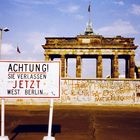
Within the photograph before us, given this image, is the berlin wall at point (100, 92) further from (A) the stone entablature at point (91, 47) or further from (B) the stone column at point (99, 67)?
(B) the stone column at point (99, 67)

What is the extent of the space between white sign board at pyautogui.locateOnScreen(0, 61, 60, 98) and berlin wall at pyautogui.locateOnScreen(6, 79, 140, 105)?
20717mm

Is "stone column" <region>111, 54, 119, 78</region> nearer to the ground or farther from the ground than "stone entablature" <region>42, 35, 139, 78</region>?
nearer to the ground

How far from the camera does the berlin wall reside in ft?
95.9

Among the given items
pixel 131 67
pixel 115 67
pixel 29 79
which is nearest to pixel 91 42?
pixel 115 67

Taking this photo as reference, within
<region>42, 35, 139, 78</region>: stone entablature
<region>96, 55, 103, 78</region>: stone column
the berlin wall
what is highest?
<region>42, 35, 139, 78</region>: stone entablature

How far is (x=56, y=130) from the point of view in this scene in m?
11.8

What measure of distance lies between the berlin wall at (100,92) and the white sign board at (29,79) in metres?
20.7

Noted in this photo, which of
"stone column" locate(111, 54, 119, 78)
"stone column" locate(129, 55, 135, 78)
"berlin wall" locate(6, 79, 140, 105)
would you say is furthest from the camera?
"stone column" locate(111, 54, 119, 78)

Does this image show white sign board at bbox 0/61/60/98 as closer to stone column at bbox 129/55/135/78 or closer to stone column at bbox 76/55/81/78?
stone column at bbox 76/55/81/78

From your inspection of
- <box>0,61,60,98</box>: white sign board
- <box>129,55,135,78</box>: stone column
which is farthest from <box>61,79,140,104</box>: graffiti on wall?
<box>0,61,60,98</box>: white sign board

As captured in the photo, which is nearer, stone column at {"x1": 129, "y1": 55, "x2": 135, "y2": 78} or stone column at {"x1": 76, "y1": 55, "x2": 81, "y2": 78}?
stone column at {"x1": 129, "y1": 55, "x2": 135, "y2": 78}

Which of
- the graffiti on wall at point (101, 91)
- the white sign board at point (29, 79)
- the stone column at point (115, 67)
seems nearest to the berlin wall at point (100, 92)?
the graffiti on wall at point (101, 91)

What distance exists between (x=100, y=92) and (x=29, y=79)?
2115 centimetres

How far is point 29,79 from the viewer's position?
8.63 m
